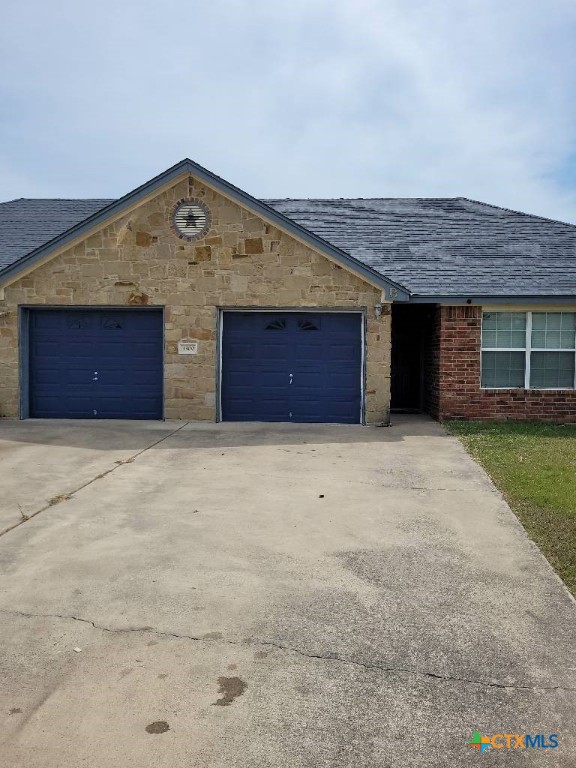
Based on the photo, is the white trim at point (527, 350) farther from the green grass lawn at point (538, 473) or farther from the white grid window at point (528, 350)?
the green grass lawn at point (538, 473)

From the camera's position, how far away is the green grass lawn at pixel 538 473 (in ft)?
19.6

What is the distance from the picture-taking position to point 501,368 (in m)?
14.4

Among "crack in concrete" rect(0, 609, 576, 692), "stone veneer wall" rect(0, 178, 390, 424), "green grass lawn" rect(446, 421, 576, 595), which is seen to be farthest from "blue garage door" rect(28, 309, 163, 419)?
"crack in concrete" rect(0, 609, 576, 692)

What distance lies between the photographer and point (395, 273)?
14875mm

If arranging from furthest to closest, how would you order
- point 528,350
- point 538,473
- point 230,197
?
point 528,350
point 230,197
point 538,473

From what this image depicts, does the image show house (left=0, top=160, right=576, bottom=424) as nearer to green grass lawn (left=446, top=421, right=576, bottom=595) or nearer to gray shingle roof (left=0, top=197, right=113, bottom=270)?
green grass lawn (left=446, top=421, right=576, bottom=595)

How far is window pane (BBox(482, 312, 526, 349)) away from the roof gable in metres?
2.19

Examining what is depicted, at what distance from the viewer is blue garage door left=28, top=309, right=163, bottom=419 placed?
14281 millimetres

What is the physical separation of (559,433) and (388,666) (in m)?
10.2

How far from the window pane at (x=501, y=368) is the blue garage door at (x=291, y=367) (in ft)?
9.36

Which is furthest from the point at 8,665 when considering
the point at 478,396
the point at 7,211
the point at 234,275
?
the point at 7,211

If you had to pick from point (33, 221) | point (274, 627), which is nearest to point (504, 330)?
point (274, 627)

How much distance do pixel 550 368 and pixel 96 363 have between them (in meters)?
10.0

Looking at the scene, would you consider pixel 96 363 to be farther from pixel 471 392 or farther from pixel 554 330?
pixel 554 330
